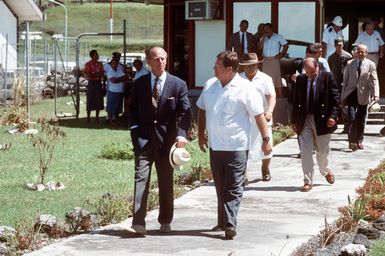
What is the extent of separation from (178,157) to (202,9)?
14919 mm

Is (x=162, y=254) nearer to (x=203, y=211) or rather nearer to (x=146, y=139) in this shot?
(x=146, y=139)

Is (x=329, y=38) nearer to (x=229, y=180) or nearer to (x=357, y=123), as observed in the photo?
(x=357, y=123)

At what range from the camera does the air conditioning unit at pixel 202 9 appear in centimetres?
2512

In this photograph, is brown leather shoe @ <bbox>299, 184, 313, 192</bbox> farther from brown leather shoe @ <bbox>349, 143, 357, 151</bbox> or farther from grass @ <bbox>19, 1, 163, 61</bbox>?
grass @ <bbox>19, 1, 163, 61</bbox>

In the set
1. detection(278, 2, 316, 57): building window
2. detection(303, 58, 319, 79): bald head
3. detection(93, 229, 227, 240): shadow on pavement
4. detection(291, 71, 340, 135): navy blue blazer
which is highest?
detection(278, 2, 316, 57): building window

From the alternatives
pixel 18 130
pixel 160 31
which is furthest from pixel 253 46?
pixel 160 31

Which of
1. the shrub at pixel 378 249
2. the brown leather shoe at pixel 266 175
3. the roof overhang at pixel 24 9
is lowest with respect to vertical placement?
the shrub at pixel 378 249

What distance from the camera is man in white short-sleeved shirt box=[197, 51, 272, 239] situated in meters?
10.8

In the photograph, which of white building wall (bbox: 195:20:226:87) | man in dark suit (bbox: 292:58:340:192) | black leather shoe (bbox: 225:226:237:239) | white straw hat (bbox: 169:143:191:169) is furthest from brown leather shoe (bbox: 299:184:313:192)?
white building wall (bbox: 195:20:226:87)

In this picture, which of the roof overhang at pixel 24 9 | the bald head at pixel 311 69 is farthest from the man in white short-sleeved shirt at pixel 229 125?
the roof overhang at pixel 24 9

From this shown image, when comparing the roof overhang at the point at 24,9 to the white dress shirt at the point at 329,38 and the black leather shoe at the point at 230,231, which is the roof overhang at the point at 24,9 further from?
the black leather shoe at the point at 230,231

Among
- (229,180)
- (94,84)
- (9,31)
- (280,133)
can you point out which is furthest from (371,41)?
(9,31)

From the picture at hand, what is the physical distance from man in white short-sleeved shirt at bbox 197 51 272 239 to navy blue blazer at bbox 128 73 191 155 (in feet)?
1.01

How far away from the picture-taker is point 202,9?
25188 mm
